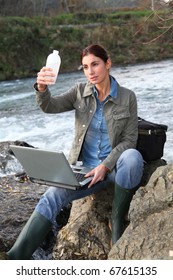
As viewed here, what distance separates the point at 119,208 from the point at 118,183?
0.62ft

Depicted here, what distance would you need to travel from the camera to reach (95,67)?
3.37 metres

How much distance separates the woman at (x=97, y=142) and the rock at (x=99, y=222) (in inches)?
7.8

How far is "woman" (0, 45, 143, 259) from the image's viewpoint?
323cm

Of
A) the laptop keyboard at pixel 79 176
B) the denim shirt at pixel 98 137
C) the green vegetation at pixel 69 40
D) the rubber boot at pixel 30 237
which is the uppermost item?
the denim shirt at pixel 98 137

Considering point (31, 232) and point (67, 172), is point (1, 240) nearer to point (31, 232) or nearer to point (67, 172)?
point (31, 232)

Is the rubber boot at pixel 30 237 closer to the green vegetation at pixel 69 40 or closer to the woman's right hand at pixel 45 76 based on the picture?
the woman's right hand at pixel 45 76

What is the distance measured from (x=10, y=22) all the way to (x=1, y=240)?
20.8 meters

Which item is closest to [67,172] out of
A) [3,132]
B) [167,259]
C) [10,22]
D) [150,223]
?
[150,223]

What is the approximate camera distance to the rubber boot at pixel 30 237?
10.5 feet

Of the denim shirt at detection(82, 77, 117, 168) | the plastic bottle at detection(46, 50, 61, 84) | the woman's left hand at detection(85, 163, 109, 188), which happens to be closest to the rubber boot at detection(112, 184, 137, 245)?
the woman's left hand at detection(85, 163, 109, 188)

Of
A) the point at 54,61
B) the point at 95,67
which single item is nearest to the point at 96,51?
the point at 95,67

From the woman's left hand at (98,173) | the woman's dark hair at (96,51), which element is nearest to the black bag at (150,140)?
the woman's left hand at (98,173)

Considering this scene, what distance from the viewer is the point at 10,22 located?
23.4m

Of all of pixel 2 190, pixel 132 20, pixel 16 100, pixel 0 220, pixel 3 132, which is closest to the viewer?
pixel 0 220
